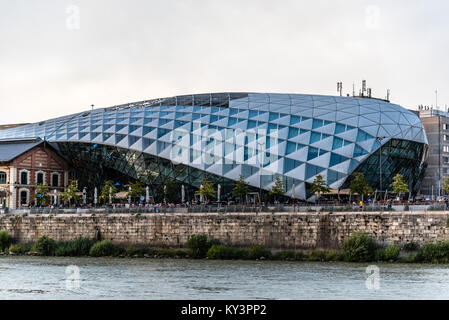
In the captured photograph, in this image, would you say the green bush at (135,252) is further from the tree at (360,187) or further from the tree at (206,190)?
the tree at (360,187)

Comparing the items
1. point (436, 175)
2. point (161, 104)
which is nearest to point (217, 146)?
point (161, 104)

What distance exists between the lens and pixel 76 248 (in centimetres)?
8969

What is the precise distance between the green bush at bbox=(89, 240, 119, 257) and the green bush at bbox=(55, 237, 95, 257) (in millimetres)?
1669

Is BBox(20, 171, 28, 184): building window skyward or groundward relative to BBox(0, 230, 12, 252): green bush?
skyward

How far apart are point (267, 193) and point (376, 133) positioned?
570 inches

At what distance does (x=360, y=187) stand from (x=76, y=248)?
3113 centimetres

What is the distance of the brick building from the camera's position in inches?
4601

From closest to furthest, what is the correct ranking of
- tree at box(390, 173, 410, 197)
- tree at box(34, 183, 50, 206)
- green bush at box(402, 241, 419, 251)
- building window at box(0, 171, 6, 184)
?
1. green bush at box(402, 241, 419, 251)
2. tree at box(390, 173, 410, 197)
3. tree at box(34, 183, 50, 206)
4. building window at box(0, 171, 6, 184)

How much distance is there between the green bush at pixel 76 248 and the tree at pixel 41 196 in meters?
25.1

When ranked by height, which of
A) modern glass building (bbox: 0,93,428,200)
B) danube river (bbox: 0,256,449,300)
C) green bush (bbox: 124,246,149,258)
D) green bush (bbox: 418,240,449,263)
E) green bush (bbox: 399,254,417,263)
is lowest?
danube river (bbox: 0,256,449,300)

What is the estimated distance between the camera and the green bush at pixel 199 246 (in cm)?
8056

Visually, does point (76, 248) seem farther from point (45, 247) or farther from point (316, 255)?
point (316, 255)

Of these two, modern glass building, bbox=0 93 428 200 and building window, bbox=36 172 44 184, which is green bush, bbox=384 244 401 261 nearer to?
modern glass building, bbox=0 93 428 200

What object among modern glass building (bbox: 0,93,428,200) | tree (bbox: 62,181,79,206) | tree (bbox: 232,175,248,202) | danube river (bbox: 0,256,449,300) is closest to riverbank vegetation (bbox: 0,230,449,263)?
danube river (bbox: 0,256,449,300)
